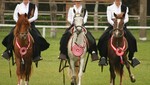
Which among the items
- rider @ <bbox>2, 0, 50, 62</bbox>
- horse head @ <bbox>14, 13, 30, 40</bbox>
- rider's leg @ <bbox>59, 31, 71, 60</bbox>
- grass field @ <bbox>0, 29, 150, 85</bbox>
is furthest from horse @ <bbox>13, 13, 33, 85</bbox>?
grass field @ <bbox>0, 29, 150, 85</bbox>

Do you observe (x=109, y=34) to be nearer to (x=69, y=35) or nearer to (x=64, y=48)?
(x=69, y=35)

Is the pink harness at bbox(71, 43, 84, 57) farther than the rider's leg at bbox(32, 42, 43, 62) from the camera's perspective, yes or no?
No

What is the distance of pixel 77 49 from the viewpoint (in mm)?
13047

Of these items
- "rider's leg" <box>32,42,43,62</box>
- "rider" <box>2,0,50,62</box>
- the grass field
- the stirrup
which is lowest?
the grass field

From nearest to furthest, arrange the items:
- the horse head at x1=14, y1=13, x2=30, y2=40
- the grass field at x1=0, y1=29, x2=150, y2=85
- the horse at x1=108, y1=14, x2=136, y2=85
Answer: the horse head at x1=14, y1=13, x2=30, y2=40 → the horse at x1=108, y1=14, x2=136, y2=85 → the grass field at x1=0, y1=29, x2=150, y2=85

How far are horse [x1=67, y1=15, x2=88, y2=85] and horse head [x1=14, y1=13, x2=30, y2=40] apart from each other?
121 centimetres

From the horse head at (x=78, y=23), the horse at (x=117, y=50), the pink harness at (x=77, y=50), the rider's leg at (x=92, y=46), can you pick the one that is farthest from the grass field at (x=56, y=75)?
the horse head at (x=78, y=23)

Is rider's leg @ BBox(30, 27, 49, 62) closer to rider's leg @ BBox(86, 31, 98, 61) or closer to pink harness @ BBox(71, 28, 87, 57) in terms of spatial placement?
pink harness @ BBox(71, 28, 87, 57)

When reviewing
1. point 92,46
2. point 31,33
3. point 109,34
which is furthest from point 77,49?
point 31,33

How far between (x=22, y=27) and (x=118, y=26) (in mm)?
2315

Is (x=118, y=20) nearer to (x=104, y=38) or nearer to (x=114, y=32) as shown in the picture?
(x=114, y=32)

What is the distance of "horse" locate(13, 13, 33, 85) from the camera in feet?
41.2

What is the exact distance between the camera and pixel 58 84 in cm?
1434

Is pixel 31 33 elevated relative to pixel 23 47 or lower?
elevated
